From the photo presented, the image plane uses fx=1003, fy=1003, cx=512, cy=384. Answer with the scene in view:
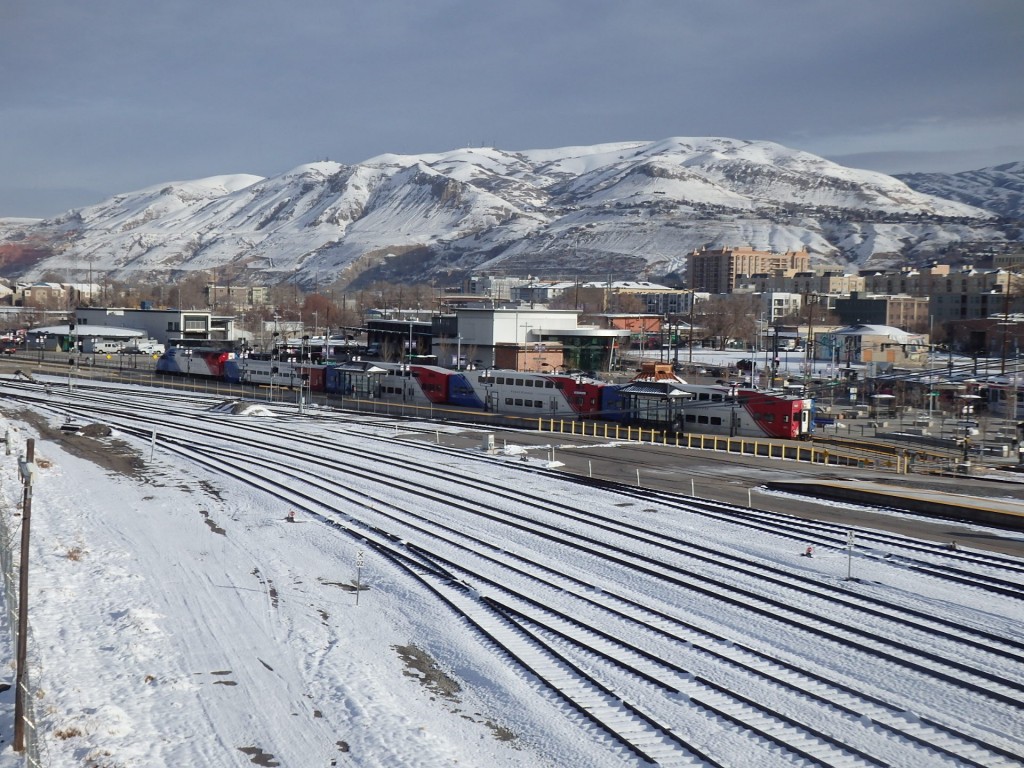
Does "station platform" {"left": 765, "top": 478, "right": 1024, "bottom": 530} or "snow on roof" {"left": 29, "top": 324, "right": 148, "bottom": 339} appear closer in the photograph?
"station platform" {"left": 765, "top": 478, "right": 1024, "bottom": 530}

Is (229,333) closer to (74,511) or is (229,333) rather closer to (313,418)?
(313,418)

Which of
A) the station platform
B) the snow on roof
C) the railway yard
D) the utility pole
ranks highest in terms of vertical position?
the snow on roof

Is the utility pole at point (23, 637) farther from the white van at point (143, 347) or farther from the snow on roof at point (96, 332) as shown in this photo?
the snow on roof at point (96, 332)

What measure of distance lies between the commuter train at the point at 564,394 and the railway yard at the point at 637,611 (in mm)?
6340

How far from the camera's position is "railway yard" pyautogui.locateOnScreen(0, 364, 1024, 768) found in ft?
40.4

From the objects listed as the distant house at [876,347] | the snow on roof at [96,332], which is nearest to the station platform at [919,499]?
the distant house at [876,347]

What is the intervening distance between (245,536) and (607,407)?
25.8 meters

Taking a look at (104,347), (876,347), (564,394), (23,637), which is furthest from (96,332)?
(23,637)

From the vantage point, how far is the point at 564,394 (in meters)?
47.4

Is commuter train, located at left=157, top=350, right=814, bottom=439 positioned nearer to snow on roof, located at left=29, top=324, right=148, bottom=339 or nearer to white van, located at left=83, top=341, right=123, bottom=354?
white van, located at left=83, top=341, right=123, bottom=354

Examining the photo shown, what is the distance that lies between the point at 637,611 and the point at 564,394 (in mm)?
30184

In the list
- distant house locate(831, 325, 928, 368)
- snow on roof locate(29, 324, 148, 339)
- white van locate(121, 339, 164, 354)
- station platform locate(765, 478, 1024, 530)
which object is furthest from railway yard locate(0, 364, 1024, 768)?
snow on roof locate(29, 324, 148, 339)

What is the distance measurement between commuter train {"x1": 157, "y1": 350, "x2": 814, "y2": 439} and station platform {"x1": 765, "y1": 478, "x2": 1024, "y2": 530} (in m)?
10.1

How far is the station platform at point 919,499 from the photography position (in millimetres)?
24609
